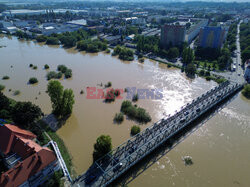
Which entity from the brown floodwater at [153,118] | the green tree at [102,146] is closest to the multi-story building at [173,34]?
the brown floodwater at [153,118]

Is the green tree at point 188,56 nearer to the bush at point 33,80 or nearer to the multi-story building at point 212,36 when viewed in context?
the multi-story building at point 212,36

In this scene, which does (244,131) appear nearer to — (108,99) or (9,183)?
(108,99)

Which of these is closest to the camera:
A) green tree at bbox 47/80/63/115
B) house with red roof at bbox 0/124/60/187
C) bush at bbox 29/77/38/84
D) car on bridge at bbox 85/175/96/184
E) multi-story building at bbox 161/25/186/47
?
house with red roof at bbox 0/124/60/187

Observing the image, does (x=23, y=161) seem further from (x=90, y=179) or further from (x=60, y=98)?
(x=60, y=98)

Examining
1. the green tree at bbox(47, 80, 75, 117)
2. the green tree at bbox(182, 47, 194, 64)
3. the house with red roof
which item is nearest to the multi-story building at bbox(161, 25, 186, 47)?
the green tree at bbox(182, 47, 194, 64)

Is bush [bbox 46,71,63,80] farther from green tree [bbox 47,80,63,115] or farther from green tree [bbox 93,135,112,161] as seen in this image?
green tree [bbox 93,135,112,161]

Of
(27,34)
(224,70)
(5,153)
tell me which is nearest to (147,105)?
(5,153)
